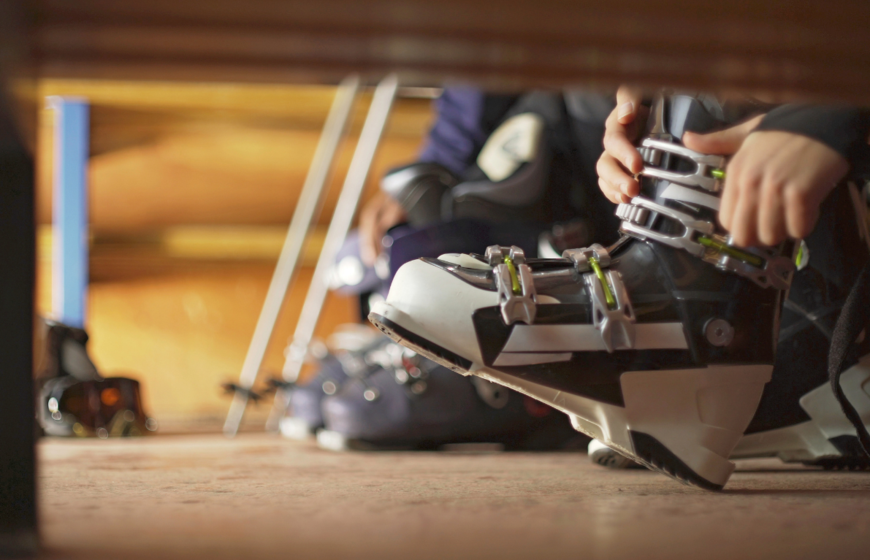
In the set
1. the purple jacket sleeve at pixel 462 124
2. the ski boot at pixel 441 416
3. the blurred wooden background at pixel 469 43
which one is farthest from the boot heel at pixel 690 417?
the purple jacket sleeve at pixel 462 124

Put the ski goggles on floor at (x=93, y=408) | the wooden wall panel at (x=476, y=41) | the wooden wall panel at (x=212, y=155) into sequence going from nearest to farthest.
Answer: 1. the wooden wall panel at (x=476, y=41)
2. the ski goggles on floor at (x=93, y=408)
3. the wooden wall panel at (x=212, y=155)

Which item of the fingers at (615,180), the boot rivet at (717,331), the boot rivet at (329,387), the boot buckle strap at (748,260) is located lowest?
the boot rivet at (329,387)

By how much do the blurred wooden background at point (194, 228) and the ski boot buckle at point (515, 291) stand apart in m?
1.23

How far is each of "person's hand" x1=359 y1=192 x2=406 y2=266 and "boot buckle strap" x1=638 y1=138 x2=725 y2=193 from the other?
0.53m

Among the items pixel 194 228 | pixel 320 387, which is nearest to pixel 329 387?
pixel 320 387

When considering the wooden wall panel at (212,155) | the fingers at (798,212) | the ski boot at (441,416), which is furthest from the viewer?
the wooden wall panel at (212,155)

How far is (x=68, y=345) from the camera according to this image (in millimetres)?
1062

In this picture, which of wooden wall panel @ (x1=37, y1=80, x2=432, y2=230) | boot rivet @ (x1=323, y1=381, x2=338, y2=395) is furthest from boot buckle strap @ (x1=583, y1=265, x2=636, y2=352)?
wooden wall panel @ (x1=37, y1=80, x2=432, y2=230)

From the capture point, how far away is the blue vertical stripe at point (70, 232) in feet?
4.69

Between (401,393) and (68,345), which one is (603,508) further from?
(68,345)

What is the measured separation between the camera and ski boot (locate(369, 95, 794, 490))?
1.40 feet

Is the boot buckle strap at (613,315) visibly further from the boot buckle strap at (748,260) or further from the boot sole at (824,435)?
the boot sole at (824,435)

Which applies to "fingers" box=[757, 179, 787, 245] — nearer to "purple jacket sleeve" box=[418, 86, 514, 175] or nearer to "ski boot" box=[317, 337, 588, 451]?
"ski boot" box=[317, 337, 588, 451]

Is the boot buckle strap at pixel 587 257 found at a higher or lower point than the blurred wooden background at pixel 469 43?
lower
